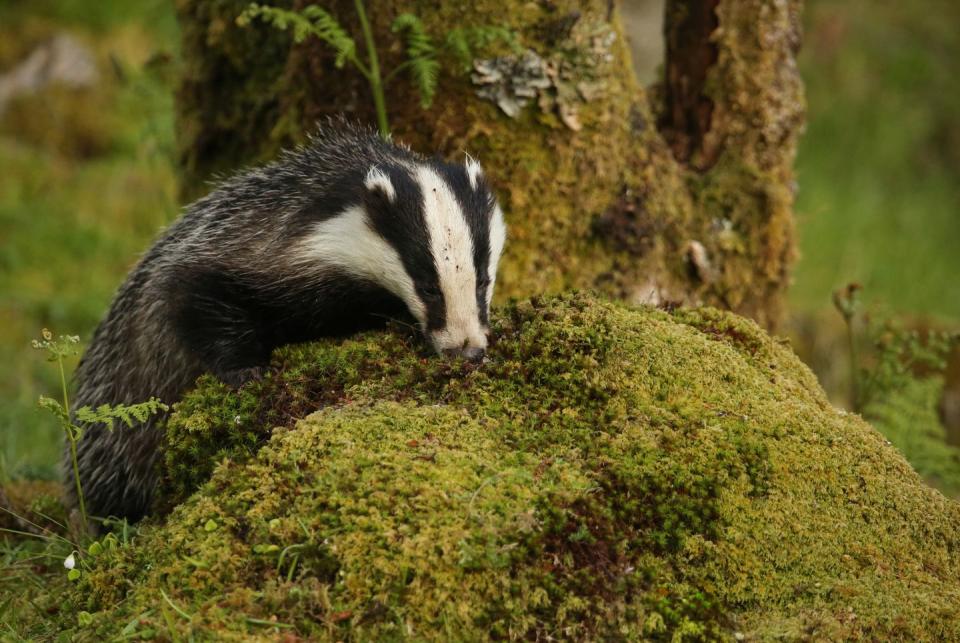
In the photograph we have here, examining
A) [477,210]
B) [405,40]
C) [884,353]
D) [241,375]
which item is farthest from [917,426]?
[241,375]

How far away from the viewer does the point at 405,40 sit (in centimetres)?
446

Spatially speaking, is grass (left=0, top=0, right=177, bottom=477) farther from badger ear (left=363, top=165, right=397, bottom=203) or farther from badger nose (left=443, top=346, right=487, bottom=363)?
badger nose (left=443, top=346, right=487, bottom=363)

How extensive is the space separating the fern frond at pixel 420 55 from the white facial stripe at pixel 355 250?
0.77 metres

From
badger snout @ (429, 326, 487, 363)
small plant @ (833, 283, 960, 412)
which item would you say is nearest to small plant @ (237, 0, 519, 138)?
badger snout @ (429, 326, 487, 363)

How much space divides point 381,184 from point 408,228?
193mm

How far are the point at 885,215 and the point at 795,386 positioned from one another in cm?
763

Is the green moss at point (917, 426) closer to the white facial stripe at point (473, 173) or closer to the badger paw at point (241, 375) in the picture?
the white facial stripe at point (473, 173)

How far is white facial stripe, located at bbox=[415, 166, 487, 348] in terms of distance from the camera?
3.36 m

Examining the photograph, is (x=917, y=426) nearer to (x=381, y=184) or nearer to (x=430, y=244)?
(x=430, y=244)

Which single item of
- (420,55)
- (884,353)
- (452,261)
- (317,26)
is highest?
(317,26)

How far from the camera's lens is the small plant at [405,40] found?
4.15 m

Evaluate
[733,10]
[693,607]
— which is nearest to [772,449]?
[693,607]

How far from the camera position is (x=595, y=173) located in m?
4.61

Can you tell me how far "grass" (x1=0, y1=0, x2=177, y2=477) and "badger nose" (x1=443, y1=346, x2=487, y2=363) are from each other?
312cm
